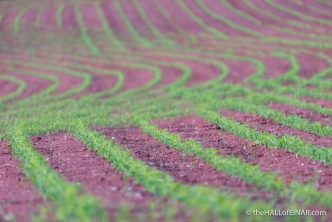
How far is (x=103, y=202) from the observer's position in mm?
7801

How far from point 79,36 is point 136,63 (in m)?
8.87

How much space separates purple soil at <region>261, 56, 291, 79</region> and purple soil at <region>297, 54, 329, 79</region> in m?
0.59

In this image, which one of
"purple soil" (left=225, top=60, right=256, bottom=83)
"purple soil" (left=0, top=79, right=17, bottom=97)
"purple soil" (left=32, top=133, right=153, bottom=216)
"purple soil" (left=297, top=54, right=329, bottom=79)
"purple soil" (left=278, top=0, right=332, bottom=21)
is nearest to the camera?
"purple soil" (left=32, top=133, right=153, bottom=216)

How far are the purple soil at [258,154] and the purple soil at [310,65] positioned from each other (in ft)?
31.6

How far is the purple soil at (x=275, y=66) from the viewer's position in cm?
2428

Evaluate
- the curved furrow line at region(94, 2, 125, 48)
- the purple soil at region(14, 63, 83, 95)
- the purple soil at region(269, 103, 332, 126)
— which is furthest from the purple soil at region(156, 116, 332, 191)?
the curved furrow line at region(94, 2, 125, 48)

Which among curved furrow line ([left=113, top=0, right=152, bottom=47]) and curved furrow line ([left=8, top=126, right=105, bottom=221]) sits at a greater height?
curved furrow line ([left=8, top=126, right=105, bottom=221])

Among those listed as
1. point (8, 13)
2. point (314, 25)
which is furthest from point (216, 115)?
point (8, 13)

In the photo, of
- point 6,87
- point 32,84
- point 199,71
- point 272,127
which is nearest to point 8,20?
point 6,87

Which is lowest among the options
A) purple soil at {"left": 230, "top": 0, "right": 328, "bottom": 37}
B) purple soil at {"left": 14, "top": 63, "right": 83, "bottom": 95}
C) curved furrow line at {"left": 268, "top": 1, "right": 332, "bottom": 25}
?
purple soil at {"left": 14, "top": 63, "right": 83, "bottom": 95}

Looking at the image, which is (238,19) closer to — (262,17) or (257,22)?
(262,17)

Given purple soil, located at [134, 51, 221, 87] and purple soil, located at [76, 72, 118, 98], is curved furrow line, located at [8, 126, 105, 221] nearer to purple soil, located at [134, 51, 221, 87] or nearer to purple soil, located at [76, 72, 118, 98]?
purple soil, located at [76, 72, 118, 98]

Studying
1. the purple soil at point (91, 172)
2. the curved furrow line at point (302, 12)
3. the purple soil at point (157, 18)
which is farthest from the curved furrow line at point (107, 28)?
the purple soil at point (91, 172)

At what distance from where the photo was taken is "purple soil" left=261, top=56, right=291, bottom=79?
24.3m
